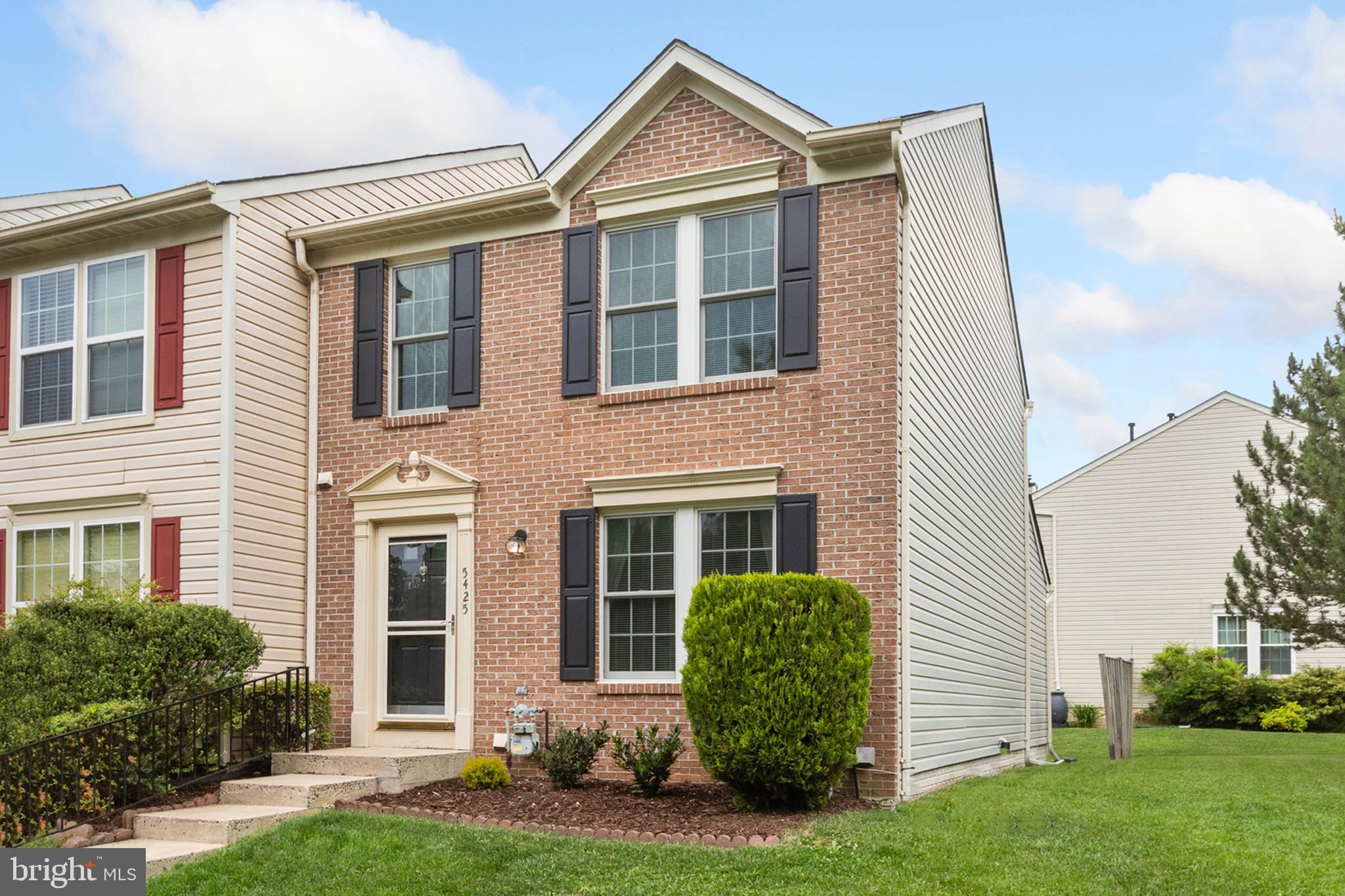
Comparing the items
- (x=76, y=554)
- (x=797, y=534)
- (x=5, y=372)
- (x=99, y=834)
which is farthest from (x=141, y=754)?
(x=797, y=534)

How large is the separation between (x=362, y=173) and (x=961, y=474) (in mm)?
7678

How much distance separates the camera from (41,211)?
599 inches

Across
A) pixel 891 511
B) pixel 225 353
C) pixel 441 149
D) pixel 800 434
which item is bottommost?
pixel 891 511

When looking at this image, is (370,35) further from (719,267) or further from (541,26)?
(719,267)

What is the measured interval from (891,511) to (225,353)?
6.74 meters

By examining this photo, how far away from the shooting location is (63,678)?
10328 mm

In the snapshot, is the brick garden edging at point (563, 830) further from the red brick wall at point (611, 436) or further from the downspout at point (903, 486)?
the downspout at point (903, 486)

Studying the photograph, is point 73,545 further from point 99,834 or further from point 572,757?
point 572,757

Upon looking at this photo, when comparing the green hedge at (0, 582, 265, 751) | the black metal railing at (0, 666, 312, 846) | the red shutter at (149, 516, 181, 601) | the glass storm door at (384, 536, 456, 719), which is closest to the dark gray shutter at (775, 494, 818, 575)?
the glass storm door at (384, 536, 456, 719)

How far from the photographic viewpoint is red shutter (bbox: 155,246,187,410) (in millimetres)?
12391

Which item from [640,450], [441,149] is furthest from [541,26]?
[640,450]

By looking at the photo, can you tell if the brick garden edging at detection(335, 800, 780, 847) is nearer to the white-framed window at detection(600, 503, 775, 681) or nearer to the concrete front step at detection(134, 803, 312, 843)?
the concrete front step at detection(134, 803, 312, 843)

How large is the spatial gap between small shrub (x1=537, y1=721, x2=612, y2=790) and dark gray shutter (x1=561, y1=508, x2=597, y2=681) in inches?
23.8

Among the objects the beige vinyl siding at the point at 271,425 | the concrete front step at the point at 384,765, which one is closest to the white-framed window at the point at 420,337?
the beige vinyl siding at the point at 271,425
